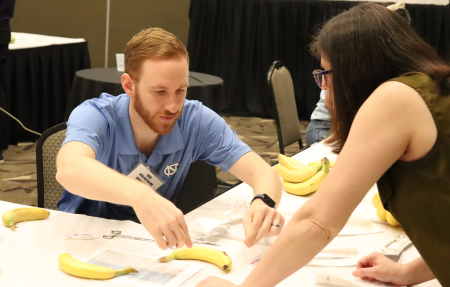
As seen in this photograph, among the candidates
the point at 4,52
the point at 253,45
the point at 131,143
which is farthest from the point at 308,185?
the point at 253,45

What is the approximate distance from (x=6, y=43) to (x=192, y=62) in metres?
3.02

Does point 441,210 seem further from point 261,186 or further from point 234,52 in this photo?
point 234,52

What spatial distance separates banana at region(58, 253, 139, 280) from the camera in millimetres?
1205

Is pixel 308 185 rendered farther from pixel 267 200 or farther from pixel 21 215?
pixel 21 215

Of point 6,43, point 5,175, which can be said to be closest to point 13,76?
point 6,43

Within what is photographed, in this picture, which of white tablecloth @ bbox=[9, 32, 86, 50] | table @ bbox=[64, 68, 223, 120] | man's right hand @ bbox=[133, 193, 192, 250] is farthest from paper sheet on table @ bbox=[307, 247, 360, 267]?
white tablecloth @ bbox=[9, 32, 86, 50]

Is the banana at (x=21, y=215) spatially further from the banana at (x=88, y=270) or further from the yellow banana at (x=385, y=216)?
the yellow banana at (x=385, y=216)

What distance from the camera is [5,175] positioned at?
4098 mm

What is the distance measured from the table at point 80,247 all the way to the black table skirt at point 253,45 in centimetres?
487

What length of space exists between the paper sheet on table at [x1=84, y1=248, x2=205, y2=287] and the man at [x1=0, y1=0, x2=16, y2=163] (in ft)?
10.8

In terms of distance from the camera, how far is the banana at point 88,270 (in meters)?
1.21

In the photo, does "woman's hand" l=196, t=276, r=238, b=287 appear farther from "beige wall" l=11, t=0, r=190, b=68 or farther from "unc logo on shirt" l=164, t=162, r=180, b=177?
"beige wall" l=11, t=0, r=190, b=68

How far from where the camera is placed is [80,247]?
54.1 inches

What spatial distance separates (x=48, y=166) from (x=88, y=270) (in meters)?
0.83
